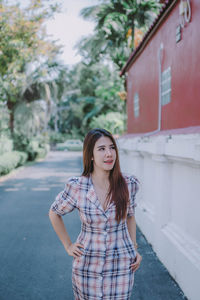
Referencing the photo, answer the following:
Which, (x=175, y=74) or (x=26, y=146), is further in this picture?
(x=26, y=146)

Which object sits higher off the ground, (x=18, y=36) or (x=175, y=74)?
(x=18, y=36)

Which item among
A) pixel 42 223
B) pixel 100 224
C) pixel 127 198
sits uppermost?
pixel 127 198

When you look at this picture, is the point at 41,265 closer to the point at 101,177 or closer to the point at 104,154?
the point at 101,177

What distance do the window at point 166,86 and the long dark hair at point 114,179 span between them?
5.53 metres

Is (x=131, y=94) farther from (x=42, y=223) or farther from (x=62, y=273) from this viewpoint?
(x=62, y=273)

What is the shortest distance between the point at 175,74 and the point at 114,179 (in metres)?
5.23

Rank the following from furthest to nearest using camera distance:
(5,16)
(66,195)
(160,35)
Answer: (5,16) < (160,35) < (66,195)

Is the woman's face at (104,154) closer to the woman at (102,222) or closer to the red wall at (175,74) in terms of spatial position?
the woman at (102,222)

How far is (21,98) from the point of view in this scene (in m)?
23.1

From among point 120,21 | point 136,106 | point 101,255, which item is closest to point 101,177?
point 101,255

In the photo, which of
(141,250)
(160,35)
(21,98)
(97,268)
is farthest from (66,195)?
(21,98)

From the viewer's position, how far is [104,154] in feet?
7.41

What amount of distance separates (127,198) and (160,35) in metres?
6.94

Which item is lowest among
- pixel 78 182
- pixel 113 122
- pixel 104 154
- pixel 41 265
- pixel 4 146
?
pixel 41 265
